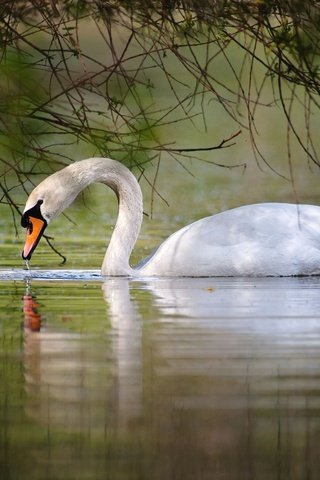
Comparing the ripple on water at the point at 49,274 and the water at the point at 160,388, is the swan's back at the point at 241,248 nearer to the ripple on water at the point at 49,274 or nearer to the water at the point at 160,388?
the ripple on water at the point at 49,274

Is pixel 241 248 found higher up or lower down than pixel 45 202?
lower down

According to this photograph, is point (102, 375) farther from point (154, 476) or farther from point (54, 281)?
point (54, 281)

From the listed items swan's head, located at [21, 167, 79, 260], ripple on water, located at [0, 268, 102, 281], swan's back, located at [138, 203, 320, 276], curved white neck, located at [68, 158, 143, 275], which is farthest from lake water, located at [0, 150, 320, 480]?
curved white neck, located at [68, 158, 143, 275]

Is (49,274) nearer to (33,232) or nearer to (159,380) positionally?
(33,232)


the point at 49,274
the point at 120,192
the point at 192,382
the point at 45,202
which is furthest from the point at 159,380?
the point at 120,192

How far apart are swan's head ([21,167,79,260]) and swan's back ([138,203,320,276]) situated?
87 centimetres

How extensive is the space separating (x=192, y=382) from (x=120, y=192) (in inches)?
281

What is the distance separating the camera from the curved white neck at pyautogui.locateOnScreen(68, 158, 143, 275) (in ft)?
43.4

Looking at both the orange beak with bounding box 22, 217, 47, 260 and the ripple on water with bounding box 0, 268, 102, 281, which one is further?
the orange beak with bounding box 22, 217, 47, 260

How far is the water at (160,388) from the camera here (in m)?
5.32

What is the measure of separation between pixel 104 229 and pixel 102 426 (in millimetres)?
11808

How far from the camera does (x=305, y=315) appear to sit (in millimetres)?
9242

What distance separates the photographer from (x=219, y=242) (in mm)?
12664

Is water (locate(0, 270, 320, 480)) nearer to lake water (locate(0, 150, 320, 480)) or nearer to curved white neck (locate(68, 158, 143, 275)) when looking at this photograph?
lake water (locate(0, 150, 320, 480))
